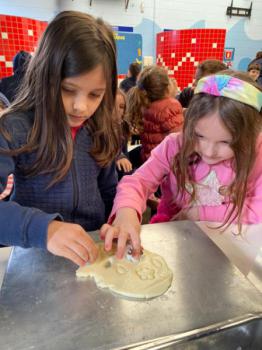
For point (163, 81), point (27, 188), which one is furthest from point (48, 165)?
point (163, 81)

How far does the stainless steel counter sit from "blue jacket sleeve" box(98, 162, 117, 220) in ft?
1.21

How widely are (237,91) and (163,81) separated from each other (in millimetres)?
1338

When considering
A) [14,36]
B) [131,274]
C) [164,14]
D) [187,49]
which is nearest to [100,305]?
[131,274]

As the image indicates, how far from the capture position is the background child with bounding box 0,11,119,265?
1.68ft

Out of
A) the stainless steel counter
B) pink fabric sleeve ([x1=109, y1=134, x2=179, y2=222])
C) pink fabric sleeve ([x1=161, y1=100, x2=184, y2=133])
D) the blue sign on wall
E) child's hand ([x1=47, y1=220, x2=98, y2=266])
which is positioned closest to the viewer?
the stainless steel counter

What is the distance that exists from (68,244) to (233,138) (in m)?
0.47

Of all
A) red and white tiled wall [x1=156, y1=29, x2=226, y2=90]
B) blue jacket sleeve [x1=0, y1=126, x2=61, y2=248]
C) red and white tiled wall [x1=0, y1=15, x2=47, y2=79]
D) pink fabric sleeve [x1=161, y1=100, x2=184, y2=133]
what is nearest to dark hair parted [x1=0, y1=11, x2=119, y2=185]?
blue jacket sleeve [x1=0, y1=126, x2=61, y2=248]

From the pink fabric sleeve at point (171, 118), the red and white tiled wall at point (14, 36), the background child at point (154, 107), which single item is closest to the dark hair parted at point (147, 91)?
the background child at point (154, 107)

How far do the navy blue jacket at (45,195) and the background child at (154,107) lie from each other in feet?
3.68

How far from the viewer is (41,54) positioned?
602 mm

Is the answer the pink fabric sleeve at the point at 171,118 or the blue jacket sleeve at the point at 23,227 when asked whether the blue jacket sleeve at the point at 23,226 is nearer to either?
the blue jacket sleeve at the point at 23,227

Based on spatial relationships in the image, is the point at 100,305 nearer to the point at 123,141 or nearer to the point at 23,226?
the point at 23,226

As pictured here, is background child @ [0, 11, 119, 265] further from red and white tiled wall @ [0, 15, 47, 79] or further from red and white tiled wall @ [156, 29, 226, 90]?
red and white tiled wall @ [156, 29, 226, 90]

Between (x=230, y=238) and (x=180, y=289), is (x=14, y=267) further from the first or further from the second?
(x=230, y=238)
